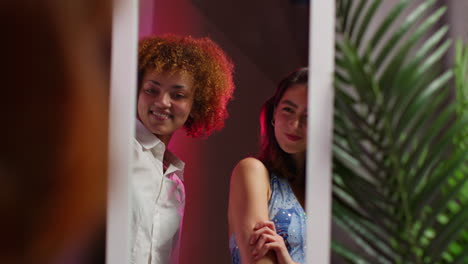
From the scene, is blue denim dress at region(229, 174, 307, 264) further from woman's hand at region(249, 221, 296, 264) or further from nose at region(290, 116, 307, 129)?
nose at region(290, 116, 307, 129)

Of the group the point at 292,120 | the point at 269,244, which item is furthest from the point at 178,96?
the point at 269,244

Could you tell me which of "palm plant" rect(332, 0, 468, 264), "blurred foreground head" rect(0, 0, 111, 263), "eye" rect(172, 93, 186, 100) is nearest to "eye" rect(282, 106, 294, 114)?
"palm plant" rect(332, 0, 468, 264)

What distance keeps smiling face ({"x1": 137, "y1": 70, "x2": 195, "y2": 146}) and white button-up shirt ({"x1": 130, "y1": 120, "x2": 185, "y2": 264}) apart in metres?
0.02

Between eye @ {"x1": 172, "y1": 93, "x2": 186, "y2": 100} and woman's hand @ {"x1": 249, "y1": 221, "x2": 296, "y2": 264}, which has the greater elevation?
eye @ {"x1": 172, "y1": 93, "x2": 186, "y2": 100}

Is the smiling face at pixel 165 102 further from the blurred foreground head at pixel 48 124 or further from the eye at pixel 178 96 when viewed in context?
the blurred foreground head at pixel 48 124

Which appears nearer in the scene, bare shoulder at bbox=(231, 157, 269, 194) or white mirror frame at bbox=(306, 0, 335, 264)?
white mirror frame at bbox=(306, 0, 335, 264)

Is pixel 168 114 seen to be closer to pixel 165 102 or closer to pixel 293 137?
pixel 165 102

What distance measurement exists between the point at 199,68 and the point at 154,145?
0.20 metres

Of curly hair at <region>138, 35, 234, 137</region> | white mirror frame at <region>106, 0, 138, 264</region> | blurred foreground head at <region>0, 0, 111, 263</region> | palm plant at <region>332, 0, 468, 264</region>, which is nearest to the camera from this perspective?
blurred foreground head at <region>0, 0, 111, 263</region>

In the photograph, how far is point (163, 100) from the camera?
111 centimetres

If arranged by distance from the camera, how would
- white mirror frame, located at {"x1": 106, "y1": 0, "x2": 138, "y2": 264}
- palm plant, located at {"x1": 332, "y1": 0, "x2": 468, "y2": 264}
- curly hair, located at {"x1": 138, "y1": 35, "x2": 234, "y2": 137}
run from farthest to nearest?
curly hair, located at {"x1": 138, "y1": 35, "x2": 234, "y2": 137} < white mirror frame, located at {"x1": 106, "y1": 0, "x2": 138, "y2": 264} < palm plant, located at {"x1": 332, "y1": 0, "x2": 468, "y2": 264}

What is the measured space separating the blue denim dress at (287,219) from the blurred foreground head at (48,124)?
0.76m

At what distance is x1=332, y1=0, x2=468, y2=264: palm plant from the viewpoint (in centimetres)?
88

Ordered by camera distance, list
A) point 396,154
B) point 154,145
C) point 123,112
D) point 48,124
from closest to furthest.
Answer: point 48,124
point 396,154
point 123,112
point 154,145
